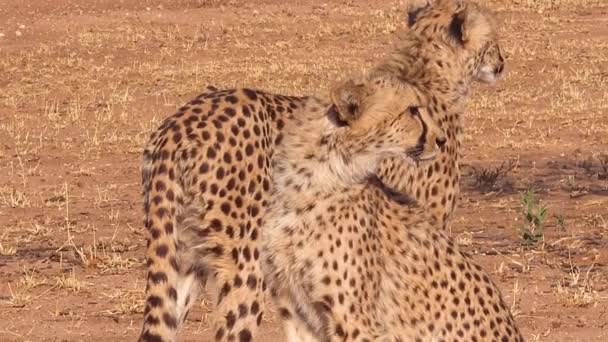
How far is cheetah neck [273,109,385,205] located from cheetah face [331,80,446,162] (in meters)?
0.02

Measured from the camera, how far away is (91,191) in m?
9.60

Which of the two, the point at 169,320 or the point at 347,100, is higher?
the point at 347,100

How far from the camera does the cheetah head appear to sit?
6.12m

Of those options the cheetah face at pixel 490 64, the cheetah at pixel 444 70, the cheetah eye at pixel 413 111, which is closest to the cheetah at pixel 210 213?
the cheetah eye at pixel 413 111

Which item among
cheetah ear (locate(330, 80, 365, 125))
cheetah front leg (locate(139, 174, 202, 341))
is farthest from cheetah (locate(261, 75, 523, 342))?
cheetah front leg (locate(139, 174, 202, 341))

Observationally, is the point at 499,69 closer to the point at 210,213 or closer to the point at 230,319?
the point at 210,213

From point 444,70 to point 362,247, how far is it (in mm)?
1396

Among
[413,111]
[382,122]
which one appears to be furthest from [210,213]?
[413,111]

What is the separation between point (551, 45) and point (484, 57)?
10335 mm

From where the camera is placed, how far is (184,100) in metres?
13.3

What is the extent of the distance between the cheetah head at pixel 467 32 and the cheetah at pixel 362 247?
40.4 inches

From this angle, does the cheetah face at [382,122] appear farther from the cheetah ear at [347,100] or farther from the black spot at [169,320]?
the black spot at [169,320]

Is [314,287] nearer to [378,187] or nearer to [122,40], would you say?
[378,187]

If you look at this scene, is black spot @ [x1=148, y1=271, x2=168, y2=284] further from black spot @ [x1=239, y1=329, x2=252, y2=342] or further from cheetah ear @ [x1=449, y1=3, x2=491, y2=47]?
cheetah ear @ [x1=449, y1=3, x2=491, y2=47]
